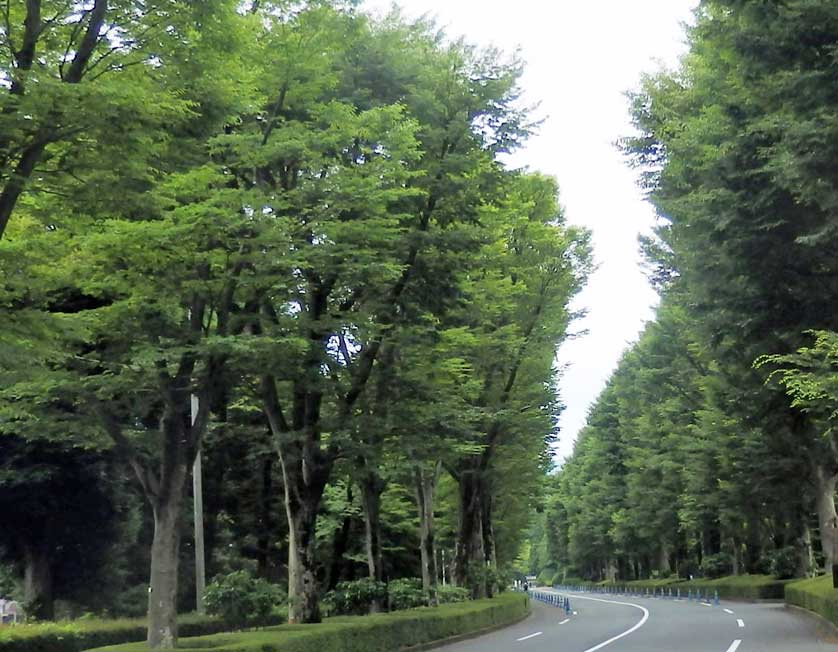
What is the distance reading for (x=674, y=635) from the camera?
2331 centimetres

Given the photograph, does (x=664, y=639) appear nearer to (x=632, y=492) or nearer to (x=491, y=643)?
(x=491, y=643)

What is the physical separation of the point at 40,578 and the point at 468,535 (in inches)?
550

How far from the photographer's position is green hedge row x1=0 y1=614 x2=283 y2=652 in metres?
18.1

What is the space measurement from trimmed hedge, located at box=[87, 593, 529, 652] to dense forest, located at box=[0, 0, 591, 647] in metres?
1.10

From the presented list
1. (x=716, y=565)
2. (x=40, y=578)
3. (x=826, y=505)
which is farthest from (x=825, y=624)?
(x=716, y=565)

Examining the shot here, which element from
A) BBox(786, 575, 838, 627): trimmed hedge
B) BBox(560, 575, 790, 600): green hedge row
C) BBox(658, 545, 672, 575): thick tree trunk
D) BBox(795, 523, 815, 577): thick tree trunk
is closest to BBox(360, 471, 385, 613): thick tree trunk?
BBox(786, 575, 838, 627): trimmed hedge

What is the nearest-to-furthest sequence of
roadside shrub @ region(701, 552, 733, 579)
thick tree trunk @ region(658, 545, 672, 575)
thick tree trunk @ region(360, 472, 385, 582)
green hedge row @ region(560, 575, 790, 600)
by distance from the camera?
thick tree trunk @ region(360, 472, 385, 582)
green hedge row @ region(560, 575, 790, 600)
roadside shrub @ region(701, 552, 733, 579)
thick tree trunk @ region(658, 545, 672, 575)

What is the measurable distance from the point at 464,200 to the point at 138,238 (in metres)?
8.78

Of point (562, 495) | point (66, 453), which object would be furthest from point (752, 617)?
point (562, 495)

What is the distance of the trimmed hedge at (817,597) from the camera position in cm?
2242

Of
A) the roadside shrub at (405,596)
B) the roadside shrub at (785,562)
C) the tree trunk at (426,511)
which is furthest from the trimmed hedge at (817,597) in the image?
the roadside shrub at (785,562)

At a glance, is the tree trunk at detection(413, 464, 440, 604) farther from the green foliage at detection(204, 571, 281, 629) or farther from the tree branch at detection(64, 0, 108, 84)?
the tree branch at detection(64, 0, 108, 84)

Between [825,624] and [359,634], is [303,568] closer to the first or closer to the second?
[359,634]

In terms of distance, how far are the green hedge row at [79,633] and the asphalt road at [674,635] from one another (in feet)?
19.9
